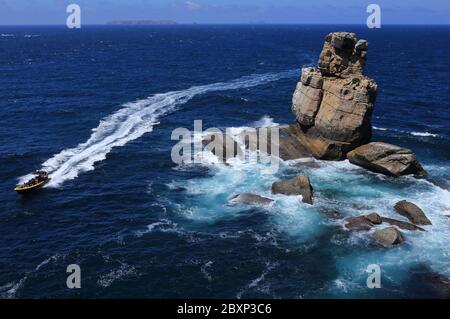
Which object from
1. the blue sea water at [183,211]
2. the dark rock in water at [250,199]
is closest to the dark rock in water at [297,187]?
the blue sea water at [183,211]

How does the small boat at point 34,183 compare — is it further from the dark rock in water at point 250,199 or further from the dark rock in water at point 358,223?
the dark rock in water at point 358,223

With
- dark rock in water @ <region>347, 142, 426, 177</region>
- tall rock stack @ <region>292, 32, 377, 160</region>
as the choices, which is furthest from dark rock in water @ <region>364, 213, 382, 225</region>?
tall rock stack @ <region>292, 32, 377, 160</region>

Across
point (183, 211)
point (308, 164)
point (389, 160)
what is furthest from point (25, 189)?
point (389, 160)

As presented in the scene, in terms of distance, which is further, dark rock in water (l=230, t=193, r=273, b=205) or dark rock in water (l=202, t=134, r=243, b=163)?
dark rock in water (l=202, t=134, r=243, b=163)

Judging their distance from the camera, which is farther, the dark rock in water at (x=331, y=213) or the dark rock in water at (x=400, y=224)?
the dark rock in water at (x=331, y=213)

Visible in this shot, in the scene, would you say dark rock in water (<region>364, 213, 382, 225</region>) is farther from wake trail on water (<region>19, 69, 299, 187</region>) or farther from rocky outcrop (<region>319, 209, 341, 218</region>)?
wake trail on water (<region>19, 69, 299, 187</region>)
